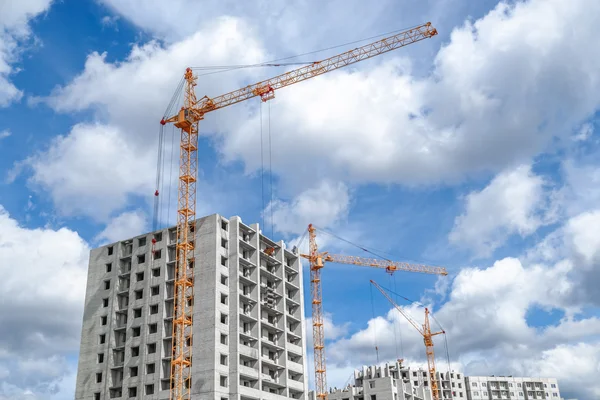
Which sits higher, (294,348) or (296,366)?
(294,348)

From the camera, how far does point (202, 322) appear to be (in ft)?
336

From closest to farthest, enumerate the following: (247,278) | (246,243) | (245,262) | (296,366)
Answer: (247,278) → (245,262) → (246,243) → (296,366)

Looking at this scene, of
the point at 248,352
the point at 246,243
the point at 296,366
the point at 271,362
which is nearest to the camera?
the point at 248,352

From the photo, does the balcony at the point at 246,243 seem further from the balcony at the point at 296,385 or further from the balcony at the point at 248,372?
the balcony at the point at 296,385

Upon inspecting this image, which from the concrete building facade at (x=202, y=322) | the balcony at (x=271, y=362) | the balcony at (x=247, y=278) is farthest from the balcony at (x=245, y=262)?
the balcony at (x=271, y=362)

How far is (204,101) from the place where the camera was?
390 ft

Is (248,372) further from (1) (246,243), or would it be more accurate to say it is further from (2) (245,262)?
(1) (246,243)

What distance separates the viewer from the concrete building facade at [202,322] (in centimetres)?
10103

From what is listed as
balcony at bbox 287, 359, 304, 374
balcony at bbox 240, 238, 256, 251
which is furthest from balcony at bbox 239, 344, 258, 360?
balcony at bbox 240, 238, 256, 251

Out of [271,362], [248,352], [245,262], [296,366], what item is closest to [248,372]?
[248,352]

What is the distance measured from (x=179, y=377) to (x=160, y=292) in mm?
15849

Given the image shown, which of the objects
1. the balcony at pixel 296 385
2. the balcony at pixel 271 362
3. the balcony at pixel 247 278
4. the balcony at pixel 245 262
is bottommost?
the balcony at pixel 296 385

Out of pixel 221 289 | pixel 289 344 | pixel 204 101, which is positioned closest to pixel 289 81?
pixel 204 101

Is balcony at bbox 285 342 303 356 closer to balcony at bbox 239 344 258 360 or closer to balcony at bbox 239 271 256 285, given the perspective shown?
balcony at bbox 239 344 258 360
